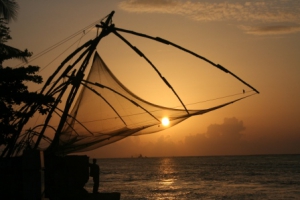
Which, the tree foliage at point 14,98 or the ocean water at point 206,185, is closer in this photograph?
the tree foliage at point 14,98

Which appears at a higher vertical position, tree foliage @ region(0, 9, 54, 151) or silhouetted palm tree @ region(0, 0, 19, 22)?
silhouetted palm tree @ region(0, 0, 19, 22)

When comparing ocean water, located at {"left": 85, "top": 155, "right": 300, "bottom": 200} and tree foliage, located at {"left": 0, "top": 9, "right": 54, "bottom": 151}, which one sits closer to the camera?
tree foliage, located at {"left": 0, "top": 9, "right": 54, "bottom": 151}

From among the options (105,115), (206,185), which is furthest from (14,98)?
(206,185)

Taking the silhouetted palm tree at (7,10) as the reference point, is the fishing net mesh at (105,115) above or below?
below

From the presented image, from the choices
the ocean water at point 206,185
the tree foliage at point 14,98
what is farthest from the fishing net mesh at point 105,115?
the ocean water at point 206,185

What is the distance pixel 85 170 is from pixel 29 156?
6249 millimetres

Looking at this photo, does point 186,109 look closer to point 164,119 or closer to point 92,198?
point 164,119

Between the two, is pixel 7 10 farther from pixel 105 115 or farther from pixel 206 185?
pixel 206 185

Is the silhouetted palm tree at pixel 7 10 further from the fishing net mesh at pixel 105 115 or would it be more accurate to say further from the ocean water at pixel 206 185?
the ocean water at pixel 206 185

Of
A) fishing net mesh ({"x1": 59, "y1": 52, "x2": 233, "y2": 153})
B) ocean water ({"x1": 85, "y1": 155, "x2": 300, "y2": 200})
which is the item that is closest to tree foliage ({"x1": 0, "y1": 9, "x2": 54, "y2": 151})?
fishing net mesh ({"x1": 59, "y1": 52, "x2": 233, "y2": 153})

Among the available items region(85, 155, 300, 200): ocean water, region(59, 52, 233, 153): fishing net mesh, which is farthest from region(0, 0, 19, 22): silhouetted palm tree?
region(85, 155, 300, 200): ocean water

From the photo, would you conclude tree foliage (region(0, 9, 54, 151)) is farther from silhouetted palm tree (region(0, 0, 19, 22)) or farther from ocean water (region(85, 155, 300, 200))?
ocean water (region(85, 155, 300, 200))

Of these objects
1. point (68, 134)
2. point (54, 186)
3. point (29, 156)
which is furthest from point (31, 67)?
point (29, 156)

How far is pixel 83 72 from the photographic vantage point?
41.0 ft
